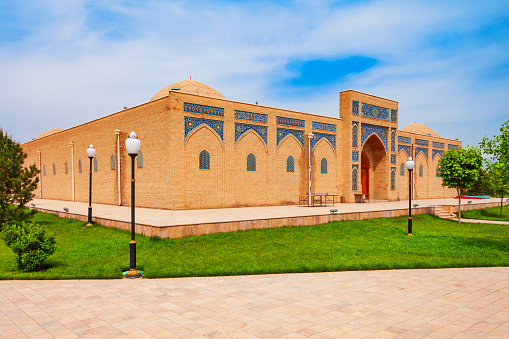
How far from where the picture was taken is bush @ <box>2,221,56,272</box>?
7.44 m

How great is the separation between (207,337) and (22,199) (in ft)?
39.8

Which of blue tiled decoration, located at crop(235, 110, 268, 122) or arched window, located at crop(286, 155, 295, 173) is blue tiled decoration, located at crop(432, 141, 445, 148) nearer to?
arched window, located at crop(286, 155, 295, 173)

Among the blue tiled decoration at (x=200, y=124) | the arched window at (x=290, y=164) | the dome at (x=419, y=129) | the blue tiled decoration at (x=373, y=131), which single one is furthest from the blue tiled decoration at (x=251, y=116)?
the dome at (x=419, y=129)

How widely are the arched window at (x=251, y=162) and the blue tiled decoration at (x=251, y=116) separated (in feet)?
5.76

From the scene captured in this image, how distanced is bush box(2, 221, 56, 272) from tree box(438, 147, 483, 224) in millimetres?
17472

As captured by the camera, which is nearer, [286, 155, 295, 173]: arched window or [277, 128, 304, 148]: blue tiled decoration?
[277, 128, 304, 148]: blue tiled decoration

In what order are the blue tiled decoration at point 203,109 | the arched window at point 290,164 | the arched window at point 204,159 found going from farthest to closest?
the arched window at point 290,164, the arched window at point 204,159, the blue tiled decoration at point 203,109

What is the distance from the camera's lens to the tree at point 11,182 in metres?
12.9

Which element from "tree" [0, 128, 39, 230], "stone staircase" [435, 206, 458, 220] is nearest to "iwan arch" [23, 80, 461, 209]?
"stone staircase" [435, 206, 458, 220]

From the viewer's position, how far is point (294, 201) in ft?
67.6

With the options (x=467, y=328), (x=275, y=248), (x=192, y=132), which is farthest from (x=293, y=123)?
(x=467, y=328)

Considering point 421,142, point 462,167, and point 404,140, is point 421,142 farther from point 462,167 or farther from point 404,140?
point 462,167

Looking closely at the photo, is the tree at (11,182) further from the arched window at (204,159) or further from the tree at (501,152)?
the tree at (501,152)

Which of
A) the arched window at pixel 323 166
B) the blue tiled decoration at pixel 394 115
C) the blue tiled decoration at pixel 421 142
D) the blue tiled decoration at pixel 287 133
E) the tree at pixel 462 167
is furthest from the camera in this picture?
the blue tiled decoration at pixel 421 142
